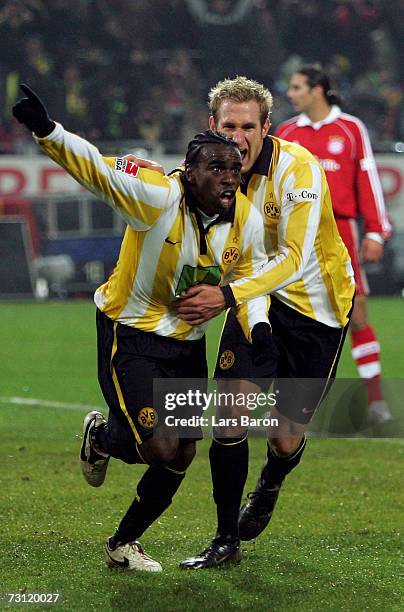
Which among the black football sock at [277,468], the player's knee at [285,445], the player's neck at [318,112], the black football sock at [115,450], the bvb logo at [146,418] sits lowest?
the black football sock at [277,468]

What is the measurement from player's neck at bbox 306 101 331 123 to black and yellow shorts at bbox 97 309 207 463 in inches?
136

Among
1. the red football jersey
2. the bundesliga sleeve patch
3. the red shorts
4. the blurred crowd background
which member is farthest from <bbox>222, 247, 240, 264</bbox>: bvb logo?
the blurred crowd background

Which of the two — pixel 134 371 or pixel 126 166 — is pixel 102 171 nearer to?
pixel 126 166

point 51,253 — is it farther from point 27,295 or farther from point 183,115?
point 183,115

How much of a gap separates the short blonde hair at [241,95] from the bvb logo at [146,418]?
1237 millimetres

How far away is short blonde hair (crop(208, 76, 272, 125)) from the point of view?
4.56 m

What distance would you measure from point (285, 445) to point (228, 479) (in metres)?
0.64

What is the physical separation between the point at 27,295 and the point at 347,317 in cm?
1143

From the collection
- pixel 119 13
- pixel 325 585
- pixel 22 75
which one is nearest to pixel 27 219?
pixel 22 75

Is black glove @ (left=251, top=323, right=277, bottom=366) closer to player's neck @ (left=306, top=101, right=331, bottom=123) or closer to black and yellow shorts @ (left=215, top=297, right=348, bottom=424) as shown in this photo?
black and yellow shorts @ (left=215, top=297, right=348, bottom=424)

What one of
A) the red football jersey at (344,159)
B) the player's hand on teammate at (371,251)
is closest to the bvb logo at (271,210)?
the red football jersey at (344,159)

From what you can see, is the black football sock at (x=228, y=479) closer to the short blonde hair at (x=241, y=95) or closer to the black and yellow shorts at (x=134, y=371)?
the black and yellow shorts at (x=134, y=371)

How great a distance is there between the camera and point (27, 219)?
16.5 m

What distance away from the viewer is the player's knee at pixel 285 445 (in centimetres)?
496
